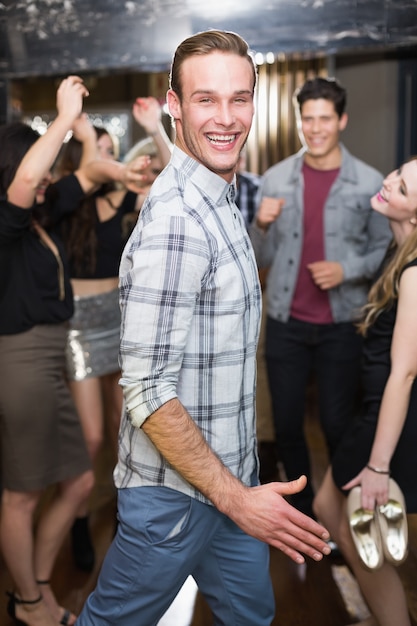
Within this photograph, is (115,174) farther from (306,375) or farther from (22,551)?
(22,551)

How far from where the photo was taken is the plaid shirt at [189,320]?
1.29 meters

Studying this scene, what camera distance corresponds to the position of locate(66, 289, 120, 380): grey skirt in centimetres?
278

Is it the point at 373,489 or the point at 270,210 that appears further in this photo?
the point at 270,210

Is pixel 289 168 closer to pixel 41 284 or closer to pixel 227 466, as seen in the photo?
pixel 41 284

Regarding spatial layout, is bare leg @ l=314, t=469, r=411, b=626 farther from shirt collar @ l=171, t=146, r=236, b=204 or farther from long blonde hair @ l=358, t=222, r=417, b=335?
shirt collar @ l=171, t=146, r=236, b=204

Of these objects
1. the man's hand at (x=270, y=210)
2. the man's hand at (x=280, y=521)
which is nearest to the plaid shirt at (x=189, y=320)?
the man's hand at (x=280, y=521)

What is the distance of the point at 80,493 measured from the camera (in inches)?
94.9

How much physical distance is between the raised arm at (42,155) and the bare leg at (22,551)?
87 cm

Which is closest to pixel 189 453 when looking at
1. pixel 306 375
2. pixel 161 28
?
pixel 306 375

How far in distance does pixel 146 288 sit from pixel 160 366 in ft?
0.44

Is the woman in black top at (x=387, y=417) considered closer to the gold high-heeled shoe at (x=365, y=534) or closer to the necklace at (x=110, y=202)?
the gold high-heeled shoe at (x=365, y=534)

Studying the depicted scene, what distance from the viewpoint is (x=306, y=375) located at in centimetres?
294

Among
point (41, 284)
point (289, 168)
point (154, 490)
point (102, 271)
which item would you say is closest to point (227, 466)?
point (154, 490)

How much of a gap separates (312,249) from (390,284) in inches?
37.9
